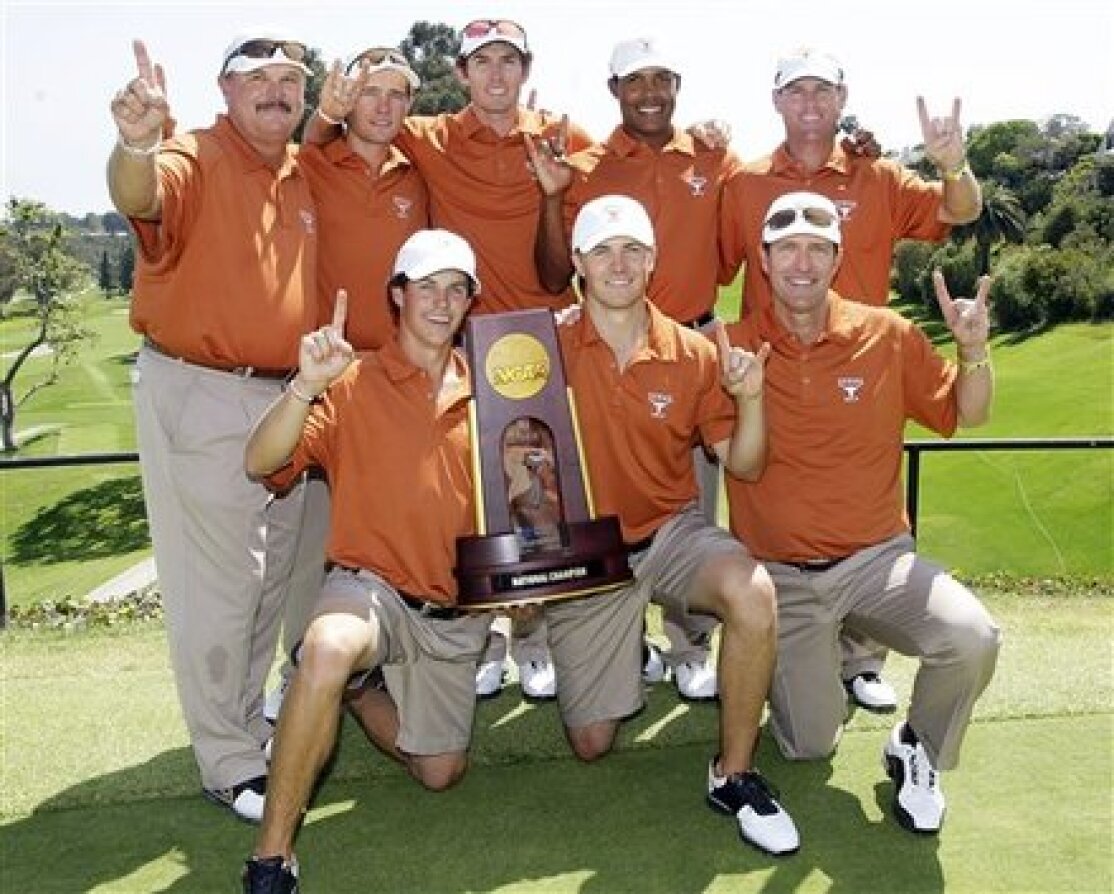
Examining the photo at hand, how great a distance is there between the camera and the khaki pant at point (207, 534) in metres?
4.68

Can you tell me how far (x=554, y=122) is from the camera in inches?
226

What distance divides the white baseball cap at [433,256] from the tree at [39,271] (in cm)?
3918

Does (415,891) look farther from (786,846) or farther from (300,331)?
(300,331)

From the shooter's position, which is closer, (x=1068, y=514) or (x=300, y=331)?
(x=300, y=331)

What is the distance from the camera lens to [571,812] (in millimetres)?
4660

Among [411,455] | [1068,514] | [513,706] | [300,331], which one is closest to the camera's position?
[411,455]

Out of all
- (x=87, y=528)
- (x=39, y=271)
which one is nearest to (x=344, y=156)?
(x=87, y=528)

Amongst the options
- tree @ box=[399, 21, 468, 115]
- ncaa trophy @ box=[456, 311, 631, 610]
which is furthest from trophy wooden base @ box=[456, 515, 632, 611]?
tree @ box=[399, 21, 468, 115]

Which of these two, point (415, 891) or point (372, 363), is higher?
point (372, 363)

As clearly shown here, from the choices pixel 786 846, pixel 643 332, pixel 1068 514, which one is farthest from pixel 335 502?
pixel 1068 514

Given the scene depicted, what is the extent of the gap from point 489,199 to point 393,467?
1567 millimetres

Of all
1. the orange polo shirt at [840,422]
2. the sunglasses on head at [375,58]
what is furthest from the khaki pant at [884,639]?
A: the sunglasses on head at [375,58]

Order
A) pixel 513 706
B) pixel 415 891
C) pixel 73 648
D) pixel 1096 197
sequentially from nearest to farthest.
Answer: pixel 415 891, pixel 513 706, pixel 73 648, pixel 1096 197

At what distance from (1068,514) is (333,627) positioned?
Result: 34.3 m
